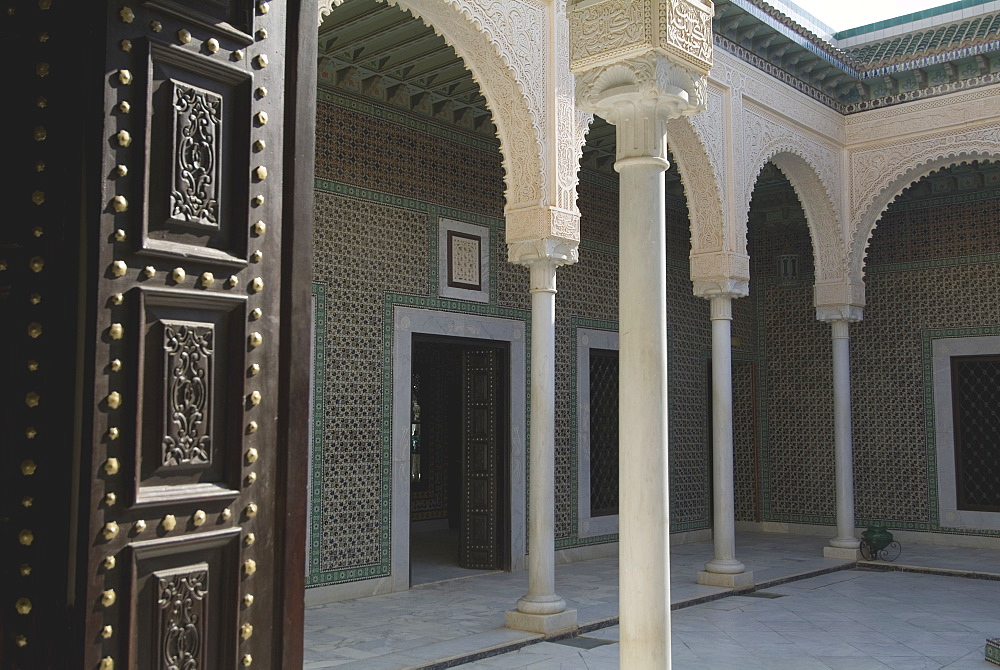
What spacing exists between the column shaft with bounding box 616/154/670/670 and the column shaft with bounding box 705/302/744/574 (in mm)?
4084

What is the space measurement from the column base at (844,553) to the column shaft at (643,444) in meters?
5.96

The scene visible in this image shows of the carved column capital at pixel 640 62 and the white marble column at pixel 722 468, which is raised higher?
the carved column capital at pixel 640 62

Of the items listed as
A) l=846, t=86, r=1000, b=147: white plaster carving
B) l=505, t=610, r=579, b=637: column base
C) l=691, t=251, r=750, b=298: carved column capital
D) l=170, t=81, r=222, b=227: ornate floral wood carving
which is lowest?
l=505, t=610, r=579, b=637: column base

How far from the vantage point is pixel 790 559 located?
8109 mm

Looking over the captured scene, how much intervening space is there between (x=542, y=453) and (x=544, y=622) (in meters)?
0.90

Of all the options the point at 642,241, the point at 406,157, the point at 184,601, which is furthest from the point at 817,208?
the point at 184,601

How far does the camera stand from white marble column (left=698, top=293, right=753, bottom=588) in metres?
6.69

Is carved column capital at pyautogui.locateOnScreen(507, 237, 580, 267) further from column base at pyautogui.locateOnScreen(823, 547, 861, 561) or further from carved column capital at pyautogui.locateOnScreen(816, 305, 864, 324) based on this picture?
column base at pyautogui.locateOnScreen(823, 547, 861, 561)

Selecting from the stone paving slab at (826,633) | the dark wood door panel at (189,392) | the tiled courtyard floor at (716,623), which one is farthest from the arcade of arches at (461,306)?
the stone paving slab at (826,633)

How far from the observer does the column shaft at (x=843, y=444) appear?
812cm

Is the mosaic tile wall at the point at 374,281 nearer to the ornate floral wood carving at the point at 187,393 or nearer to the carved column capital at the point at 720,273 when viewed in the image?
the carved column capital at the point at 720,273

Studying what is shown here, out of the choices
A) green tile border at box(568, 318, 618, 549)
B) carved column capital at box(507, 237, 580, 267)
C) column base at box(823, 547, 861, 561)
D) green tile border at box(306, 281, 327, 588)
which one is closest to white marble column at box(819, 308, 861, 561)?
column base at box(823, 547, 861, 561)

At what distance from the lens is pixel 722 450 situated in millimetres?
6773

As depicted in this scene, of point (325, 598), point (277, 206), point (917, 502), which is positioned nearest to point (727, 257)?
point (325, 598)
